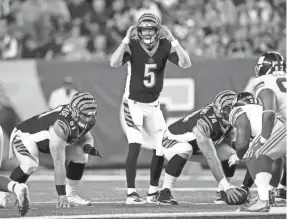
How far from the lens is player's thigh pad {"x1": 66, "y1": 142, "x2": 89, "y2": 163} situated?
25.7ft

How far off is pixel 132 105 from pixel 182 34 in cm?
644

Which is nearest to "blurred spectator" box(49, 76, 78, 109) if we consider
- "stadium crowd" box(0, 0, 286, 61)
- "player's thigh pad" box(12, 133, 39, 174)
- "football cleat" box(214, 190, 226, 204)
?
"stadium crowd" box(0, 0, 286, 61)

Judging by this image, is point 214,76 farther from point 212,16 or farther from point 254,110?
point 254,110

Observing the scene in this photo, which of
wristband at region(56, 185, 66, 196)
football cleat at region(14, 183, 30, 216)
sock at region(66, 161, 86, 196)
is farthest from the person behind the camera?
sock at region(66, 161, 86, 196)

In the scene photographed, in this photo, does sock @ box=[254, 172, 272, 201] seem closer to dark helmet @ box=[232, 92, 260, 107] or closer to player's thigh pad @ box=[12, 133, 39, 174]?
dark helmet @ box=[232, 92, 260, 107]

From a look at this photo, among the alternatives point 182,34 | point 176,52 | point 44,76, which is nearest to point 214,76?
point 182,34

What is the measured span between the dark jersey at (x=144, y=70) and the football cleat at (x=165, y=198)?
0.94 m

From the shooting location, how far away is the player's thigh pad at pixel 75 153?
7824 millimetres

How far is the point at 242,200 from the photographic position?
7.39 metres

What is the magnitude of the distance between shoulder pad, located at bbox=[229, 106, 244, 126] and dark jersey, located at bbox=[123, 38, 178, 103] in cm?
101

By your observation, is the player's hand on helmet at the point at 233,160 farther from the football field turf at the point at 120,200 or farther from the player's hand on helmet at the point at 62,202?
the player's hand on helmet at the point at 62,202

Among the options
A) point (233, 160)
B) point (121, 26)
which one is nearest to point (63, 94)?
point (121, 26)

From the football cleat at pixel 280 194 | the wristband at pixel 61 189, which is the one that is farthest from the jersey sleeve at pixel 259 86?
the wristband at pixel 61 189

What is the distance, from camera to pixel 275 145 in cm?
654
